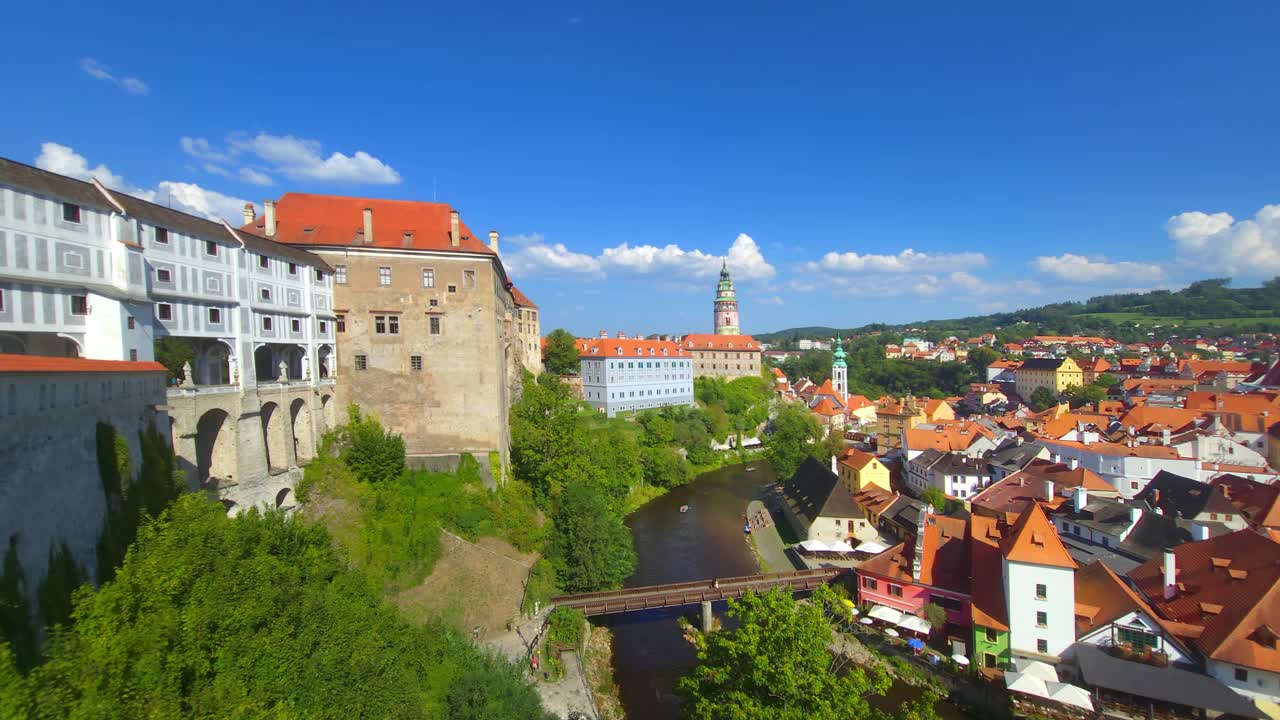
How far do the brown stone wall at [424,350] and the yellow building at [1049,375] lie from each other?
80.8 meters

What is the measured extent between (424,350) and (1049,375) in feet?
275

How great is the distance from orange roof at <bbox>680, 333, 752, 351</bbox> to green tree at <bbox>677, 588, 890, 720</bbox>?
6223 cm

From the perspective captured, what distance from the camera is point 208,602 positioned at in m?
8.55

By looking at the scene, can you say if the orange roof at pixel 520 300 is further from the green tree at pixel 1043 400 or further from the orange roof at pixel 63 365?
the green tree at pixel 1043 400

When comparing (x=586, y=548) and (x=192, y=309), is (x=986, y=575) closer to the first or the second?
(x=586, y=548)

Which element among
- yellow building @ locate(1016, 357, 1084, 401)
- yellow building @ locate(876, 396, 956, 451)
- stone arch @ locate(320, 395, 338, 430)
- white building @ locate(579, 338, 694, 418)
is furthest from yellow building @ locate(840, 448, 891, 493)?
yellow building @ locate(1016, 357, 1084, 401)

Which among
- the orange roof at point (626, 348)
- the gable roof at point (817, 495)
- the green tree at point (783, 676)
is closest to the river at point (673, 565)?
the gable roof at point (817, 495)

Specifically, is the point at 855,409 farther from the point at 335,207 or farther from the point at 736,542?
the point at 335,207

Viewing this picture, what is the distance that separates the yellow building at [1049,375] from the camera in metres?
75.2

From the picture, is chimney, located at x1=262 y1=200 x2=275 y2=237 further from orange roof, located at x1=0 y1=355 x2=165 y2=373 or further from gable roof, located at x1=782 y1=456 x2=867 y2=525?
gable roof, located at x1=782 y1=456 x2=867 y2=525

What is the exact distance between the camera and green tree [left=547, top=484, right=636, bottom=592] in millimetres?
20328

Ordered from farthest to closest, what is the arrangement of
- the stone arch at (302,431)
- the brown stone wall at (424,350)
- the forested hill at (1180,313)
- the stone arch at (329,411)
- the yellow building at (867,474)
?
the forested hill at (1180,313), the yellow building at (867,474), the brown stone wall at (424,350), the stone arch at (329,411), the stone arch at (302,431)

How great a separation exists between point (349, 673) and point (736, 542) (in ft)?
69.6

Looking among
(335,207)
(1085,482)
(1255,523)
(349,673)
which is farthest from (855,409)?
(349,673)
